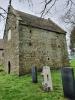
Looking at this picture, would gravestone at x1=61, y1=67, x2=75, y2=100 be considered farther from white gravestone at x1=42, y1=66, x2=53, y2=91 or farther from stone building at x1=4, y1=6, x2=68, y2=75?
stone building at x1=4, y1=6, x2=68, y2=75

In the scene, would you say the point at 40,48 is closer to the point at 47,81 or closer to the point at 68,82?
the point at 47,81

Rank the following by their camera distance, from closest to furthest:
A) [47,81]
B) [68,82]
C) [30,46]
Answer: [68,82] → [47,81] → [30,46]

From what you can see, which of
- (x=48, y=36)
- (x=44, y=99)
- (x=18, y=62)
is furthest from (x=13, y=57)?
(x=44, y=99)

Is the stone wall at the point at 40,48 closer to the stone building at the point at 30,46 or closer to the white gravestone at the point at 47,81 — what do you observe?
the stone building at the point at 30,46

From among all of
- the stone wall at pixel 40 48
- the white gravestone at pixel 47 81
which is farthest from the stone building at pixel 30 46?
the white gravestone at pixel 47 81

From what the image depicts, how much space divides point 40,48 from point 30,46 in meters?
1.94

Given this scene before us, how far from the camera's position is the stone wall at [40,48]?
22.5 meters

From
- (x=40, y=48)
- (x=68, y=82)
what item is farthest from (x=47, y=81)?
(x=40, y=48)

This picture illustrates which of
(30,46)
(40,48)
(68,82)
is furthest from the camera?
(40,48)

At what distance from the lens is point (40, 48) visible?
24781 millimetres

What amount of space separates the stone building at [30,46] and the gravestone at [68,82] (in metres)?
12.5

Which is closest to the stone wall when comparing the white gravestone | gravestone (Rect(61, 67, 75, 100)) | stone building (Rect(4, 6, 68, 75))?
stone building (Rect(4, 6, 68, 75))

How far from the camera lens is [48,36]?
1041 inches

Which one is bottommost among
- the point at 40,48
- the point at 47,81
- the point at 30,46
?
the point at 47,81
